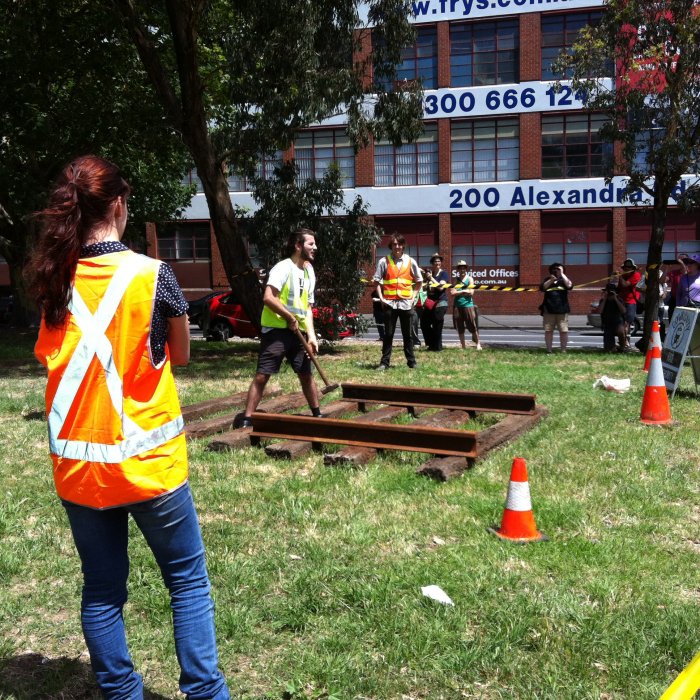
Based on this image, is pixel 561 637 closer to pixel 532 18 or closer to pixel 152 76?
pixel 152 76

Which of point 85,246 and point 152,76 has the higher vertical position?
point 152,76

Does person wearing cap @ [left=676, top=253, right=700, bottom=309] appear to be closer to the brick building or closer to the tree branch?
the tree branch

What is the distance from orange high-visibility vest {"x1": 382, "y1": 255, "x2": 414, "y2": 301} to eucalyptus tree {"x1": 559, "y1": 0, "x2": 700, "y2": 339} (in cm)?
644

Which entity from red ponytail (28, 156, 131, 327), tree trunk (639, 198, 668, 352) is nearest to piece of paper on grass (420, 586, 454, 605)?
red ponytail (28, 156, 131, 327)

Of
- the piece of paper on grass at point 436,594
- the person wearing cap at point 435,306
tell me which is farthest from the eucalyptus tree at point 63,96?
the piece of paper on grass at point 436,594

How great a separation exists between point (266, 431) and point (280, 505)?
1937mm

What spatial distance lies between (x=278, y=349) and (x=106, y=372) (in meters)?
5.02

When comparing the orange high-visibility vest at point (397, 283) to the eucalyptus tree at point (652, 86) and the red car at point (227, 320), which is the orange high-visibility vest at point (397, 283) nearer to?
the eucalyptus tree at point (652, 86)

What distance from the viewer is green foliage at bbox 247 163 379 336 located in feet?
54.7

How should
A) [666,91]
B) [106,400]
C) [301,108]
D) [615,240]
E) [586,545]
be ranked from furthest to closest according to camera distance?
[615,240]
[666,91]
[301,108]
[586,545]
[106,400]

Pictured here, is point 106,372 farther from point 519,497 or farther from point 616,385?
point 616,385

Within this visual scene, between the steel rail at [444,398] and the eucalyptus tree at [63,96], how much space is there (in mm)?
8808

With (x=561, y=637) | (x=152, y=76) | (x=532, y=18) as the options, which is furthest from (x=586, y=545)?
(x=532, y=18)

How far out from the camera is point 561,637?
3.46 meters
